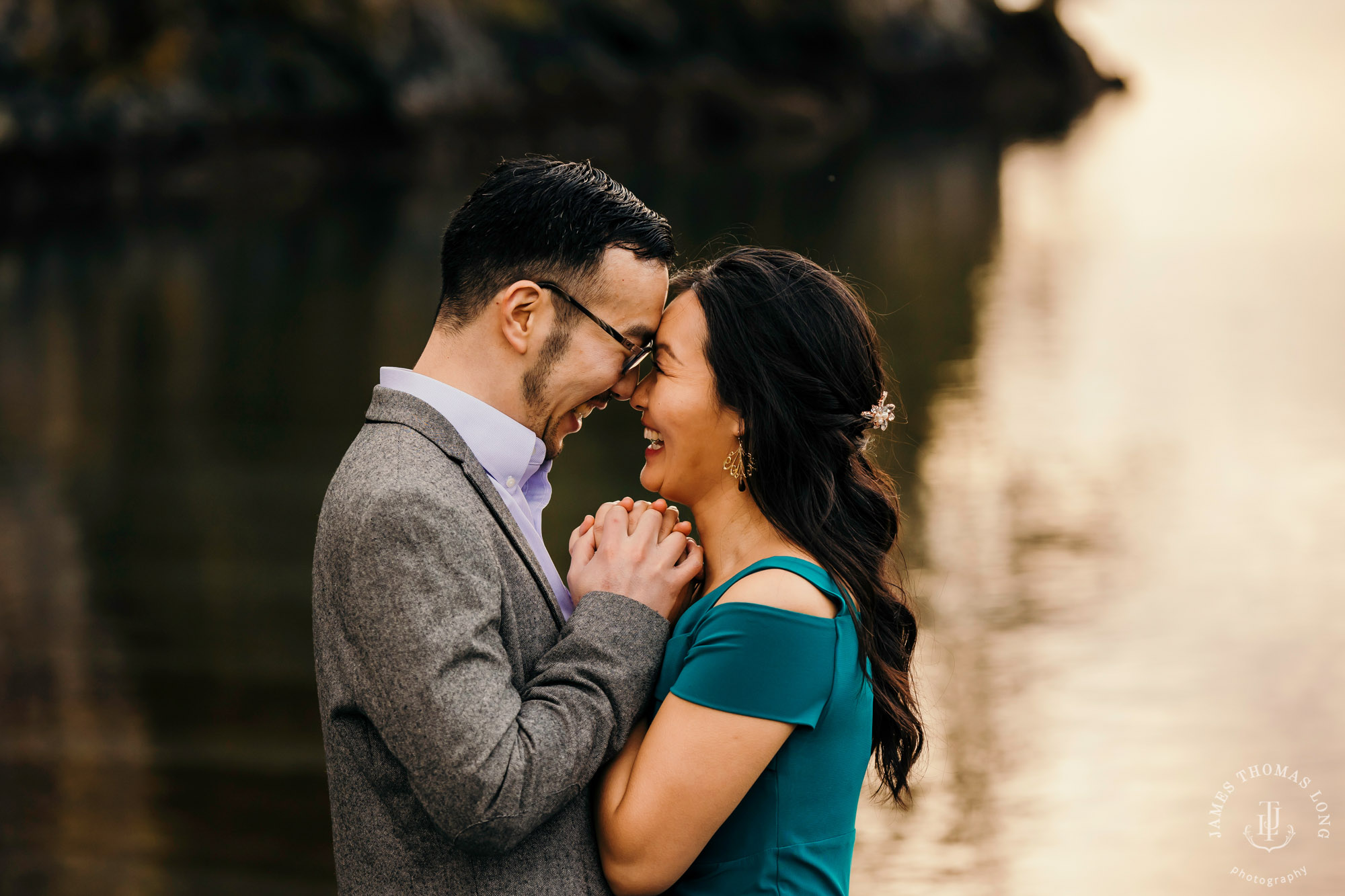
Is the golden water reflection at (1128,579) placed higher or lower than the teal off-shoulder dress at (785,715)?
lower

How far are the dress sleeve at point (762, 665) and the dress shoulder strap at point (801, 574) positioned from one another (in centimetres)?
6

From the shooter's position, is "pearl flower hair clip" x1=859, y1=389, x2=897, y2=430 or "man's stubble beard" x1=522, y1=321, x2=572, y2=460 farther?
"pearl flower hair clip" x1=859, y1=389, x2=897, y2=430

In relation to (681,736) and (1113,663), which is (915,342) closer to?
(1113,663)

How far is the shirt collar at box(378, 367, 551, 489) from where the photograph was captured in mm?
1994

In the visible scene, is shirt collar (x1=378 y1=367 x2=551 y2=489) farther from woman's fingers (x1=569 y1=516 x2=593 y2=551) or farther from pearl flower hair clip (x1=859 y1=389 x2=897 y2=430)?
pearl flower hair clip (x1=859 y1=389 x2=897 y2=430)

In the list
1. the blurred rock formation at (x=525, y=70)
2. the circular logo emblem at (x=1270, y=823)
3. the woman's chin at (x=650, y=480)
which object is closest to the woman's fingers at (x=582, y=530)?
the woman's chin at (x=650, y=480)

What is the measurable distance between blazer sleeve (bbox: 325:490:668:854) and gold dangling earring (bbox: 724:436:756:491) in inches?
22.3

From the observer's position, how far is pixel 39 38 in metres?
26.2

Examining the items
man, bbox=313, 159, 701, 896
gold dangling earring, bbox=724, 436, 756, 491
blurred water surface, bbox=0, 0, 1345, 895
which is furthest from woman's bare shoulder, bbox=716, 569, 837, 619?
blurred water surface, bbox=0, 0, 1345, 895

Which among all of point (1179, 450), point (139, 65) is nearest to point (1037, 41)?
point (139, 65)

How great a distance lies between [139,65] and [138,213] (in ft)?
16.1

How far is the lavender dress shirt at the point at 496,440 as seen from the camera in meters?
2.00

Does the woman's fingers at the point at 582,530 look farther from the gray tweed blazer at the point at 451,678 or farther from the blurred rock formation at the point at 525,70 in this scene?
the blurred rock formation at the point at 525,70

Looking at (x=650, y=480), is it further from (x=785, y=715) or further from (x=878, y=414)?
(x=785, y=715)
